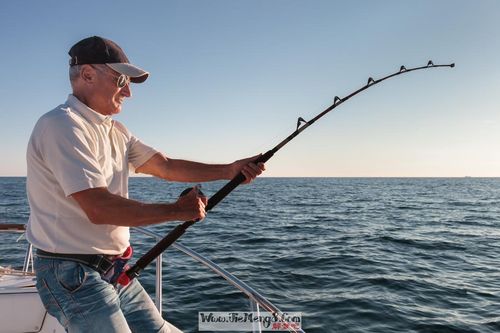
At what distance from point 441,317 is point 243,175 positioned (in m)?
6.89

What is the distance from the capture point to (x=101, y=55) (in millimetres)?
1985

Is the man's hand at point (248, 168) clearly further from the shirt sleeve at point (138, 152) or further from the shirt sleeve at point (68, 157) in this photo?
the shirt sleeve at point (68, 157)

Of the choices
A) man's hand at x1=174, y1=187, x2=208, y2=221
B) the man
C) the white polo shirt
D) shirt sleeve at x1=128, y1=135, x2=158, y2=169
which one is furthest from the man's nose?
man's hand at x1=174, y1=187, x2=208, y2=221

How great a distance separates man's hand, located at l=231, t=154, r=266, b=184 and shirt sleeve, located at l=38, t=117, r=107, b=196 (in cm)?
102

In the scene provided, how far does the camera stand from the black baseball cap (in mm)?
1975

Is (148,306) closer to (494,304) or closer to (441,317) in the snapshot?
(441,317)

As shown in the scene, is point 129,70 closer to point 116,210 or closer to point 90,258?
point 116,210

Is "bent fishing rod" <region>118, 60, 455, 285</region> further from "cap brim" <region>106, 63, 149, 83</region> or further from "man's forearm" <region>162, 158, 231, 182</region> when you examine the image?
"cap brim" <region>106, 63, 149, 83</region>

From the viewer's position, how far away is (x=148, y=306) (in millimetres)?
2404

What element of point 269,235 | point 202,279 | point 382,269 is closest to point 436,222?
point 269,235

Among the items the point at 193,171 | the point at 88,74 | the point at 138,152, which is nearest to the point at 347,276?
the point at 193,171

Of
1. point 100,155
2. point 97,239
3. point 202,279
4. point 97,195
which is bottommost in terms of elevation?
point 202,279

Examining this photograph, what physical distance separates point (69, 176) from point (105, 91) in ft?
1.80

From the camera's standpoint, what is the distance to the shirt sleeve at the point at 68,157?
1713 millimetres
